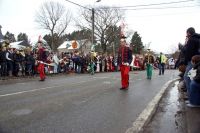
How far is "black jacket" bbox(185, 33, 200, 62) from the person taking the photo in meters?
10.0

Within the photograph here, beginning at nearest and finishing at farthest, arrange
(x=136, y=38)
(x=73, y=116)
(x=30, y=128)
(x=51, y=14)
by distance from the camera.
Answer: (x=30, y=128)
(x=73, y=116)
(x=51, y=14)
(x=136, y=38)

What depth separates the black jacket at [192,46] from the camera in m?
10.0

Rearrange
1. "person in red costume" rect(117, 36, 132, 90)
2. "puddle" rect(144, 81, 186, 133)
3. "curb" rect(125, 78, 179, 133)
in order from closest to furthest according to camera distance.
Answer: "curb" rect(125, 78, 179, 133), "puddle" rect(144, 81, 186, 133), "person in red costume" rect(117, 36, 132, 90)

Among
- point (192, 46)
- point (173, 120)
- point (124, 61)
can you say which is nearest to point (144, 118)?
point (173, 120)

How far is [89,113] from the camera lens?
825 cm

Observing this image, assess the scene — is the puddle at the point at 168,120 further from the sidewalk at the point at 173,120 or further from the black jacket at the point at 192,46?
the black jacket at the point at 192,46

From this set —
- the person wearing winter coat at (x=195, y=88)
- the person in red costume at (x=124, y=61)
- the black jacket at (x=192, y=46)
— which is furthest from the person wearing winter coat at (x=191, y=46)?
the person in red costume at (x=124, y=61)

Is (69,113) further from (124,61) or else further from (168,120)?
(124,61)

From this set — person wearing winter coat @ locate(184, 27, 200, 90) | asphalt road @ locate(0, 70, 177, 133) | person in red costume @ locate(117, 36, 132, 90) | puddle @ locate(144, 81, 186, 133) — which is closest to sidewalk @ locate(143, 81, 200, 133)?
puddle @ locate(144, 81, 186, 133)

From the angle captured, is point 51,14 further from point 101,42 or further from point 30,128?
point 30,128

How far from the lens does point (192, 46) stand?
1009 centimetres

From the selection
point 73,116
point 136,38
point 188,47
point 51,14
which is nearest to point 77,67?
point 188,47

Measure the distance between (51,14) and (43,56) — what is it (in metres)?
64.0

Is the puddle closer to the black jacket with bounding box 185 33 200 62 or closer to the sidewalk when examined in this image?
the sidewalk
